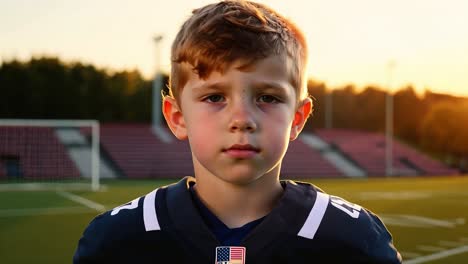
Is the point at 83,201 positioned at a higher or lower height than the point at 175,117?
lower

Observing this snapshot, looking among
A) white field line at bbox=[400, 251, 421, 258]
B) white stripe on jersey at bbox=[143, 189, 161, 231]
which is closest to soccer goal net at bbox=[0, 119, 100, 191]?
white field line at bbox=[400, 251, 421, 258]

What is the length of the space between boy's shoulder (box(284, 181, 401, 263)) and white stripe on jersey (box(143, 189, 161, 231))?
18.5 inches

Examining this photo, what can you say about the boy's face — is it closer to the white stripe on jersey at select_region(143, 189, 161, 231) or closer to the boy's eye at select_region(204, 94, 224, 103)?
the boy's eye at select_region(204, 94, 224, 103)

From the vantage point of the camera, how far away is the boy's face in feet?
6.28

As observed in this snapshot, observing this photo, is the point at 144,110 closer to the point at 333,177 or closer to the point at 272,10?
the point at 333,177

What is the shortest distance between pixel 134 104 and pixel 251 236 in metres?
38.7

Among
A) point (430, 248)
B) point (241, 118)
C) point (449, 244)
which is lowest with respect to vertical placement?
point (449, 244)

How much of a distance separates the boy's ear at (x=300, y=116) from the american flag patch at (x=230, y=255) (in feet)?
1.34

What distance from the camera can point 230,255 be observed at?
81.1 inches

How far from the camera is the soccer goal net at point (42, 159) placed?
22719mm

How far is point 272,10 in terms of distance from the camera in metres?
2.14

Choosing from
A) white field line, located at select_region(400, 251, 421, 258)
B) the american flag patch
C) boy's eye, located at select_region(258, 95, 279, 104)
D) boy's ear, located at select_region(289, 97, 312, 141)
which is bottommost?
white field line, located at select_region(400, 251, 421, 258)

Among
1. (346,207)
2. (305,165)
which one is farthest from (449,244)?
(305,165)

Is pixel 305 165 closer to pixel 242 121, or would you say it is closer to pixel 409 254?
pixel 409 254
